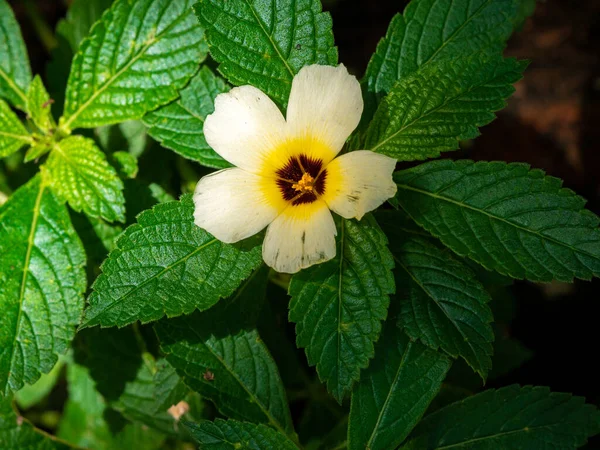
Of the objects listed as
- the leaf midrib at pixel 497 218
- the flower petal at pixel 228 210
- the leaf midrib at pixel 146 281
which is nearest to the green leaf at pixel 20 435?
the leaf midrib at pixel 146 281

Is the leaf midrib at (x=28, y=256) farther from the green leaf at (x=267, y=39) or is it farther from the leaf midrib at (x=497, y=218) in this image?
the leaf midrib at (x=497, y=218)

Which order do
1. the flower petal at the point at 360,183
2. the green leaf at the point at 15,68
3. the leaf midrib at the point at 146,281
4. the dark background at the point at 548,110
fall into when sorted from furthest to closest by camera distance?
1. the dark background at the point at 548,110
2. the green leaf at the point at 15,68
3. the leaf midrib at the point at 146,281
4. the flower petal at the point at 360,183

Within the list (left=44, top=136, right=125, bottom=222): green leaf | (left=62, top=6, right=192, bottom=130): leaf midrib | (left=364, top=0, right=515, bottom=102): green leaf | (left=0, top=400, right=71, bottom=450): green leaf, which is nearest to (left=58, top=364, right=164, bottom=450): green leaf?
(left=0, top=400, right=71, bottom=450): green leaf

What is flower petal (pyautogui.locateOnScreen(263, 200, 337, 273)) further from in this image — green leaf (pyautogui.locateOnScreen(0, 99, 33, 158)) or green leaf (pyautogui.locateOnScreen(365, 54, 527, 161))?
green leaf (pyautogui.locateOnScreen(0, 99, 33, 158))

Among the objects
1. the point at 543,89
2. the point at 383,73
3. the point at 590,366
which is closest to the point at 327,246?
the point at 383,73

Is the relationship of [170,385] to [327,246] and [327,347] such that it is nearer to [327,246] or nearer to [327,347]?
[327,347]

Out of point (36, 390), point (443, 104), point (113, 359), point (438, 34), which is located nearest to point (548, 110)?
point (438, 34)

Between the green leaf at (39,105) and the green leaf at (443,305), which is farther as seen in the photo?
the green leaf at (39,105)
